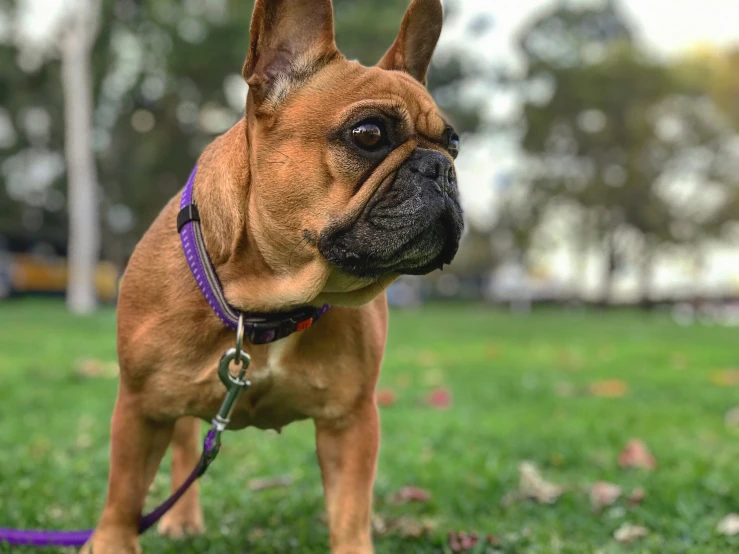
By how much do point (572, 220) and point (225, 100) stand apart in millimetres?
17783

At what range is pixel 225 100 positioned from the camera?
28078 millimetres

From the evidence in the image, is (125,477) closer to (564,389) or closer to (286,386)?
(286,386)

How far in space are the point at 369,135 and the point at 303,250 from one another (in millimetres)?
378

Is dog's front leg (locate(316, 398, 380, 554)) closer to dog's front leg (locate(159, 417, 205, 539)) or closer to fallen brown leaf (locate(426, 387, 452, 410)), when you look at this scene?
dog's front leg (locate(159, 417, 205, 539))

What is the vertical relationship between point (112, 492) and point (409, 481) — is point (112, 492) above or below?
above

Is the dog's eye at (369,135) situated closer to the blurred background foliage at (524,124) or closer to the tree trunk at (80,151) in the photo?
the tree trunk at (80,151)

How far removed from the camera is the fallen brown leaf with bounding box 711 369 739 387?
7.39 metres

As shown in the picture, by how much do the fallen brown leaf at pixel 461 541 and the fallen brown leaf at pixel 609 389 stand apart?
4068mm

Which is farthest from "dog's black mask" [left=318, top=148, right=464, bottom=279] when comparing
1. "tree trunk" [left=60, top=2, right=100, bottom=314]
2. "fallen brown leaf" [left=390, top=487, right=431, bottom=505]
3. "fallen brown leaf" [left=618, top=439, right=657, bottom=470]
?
"tree trunk" [left=60, top=2, right=100, bottom=314]

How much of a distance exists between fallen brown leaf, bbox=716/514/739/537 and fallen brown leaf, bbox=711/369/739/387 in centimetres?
446

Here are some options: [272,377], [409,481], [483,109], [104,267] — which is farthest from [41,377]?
[483,109]

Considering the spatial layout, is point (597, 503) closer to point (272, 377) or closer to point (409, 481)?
point (409, 481)

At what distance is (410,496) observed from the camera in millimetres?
3592

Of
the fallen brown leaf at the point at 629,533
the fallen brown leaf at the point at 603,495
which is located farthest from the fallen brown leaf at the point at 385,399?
the fallen brown leaf at the point at 629,533
